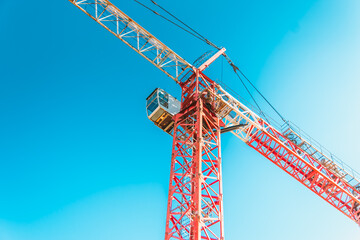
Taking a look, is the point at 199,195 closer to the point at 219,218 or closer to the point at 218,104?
the point at 219,218

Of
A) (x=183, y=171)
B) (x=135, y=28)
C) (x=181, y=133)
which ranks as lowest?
(x=183, y=171)

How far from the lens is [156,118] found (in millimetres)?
22625

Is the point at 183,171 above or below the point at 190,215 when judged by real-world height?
above

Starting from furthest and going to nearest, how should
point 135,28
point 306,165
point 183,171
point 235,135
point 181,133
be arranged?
point 306,165 → point 235,135 → point 135,28 → point 181,133 → point 183,171

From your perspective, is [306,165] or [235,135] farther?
[306,165]

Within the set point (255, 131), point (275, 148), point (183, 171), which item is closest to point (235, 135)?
point (255, 131)

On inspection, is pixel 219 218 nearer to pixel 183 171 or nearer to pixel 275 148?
pixel 183 171

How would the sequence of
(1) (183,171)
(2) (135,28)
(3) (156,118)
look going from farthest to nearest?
(2) (135,28) → (3) (156,118) → (1) (183,171)

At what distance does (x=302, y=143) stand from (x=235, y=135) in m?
6.53

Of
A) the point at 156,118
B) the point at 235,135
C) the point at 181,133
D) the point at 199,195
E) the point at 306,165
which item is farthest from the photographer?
the point at 306,165

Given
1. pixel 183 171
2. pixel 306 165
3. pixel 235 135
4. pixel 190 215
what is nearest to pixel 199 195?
pixel 190 215

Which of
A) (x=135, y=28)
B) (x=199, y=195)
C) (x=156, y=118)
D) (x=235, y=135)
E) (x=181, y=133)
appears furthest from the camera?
(x=235, y=135)

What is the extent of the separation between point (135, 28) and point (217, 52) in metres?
6.24

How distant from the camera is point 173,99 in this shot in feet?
76.7
